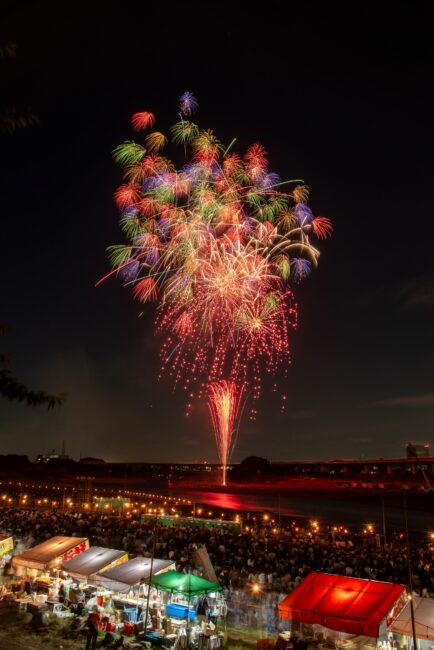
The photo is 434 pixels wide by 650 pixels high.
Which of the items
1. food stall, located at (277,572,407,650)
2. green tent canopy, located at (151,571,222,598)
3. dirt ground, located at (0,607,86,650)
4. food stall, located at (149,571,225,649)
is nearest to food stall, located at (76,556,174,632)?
green tent canopy, located at (151,571,222,598)

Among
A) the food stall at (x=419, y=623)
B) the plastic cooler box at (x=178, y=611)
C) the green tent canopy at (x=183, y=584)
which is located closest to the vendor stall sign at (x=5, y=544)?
the green tent canopy at (x=183, y=584)

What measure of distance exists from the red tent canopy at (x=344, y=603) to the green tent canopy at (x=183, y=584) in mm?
1964

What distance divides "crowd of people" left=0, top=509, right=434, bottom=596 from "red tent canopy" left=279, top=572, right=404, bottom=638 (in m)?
3.09

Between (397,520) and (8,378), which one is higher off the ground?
(8,378)

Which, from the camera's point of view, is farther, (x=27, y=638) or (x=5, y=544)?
(x=5, y=544)

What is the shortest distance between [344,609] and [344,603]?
179 millimetres

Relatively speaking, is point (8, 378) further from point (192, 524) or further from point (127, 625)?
point (192, 524)

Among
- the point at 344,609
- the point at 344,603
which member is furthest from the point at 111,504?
the point at 344,609

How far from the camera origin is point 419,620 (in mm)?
9555

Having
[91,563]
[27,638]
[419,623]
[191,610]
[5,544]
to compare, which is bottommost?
[27,638]

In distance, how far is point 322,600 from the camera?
10.5 metres

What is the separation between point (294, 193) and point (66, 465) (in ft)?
448

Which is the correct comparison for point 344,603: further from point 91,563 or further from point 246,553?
point 246,553

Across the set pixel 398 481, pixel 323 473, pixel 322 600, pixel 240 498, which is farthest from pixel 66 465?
pixel 322 600
